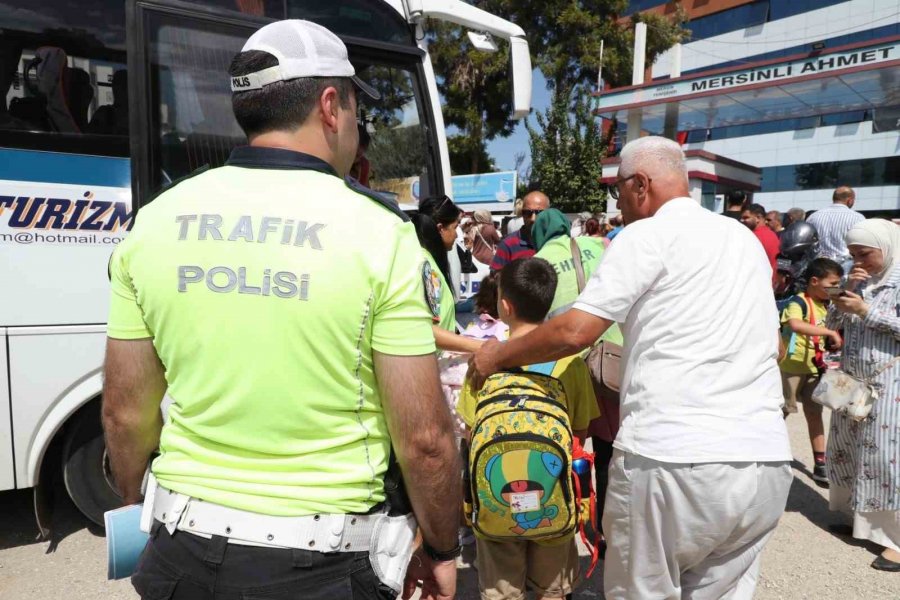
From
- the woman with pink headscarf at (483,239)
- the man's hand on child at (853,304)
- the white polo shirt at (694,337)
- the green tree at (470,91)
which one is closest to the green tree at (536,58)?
the green tree at (470,91)

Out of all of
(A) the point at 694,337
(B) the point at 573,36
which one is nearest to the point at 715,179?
(B) the point at 573,36

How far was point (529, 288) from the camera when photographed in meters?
2.61

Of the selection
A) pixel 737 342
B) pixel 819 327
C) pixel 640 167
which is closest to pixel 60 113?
pixel 640 167

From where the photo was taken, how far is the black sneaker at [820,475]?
4.86m

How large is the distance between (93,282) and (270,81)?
254cm

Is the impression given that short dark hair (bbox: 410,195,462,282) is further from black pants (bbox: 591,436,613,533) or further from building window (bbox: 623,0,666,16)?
building window (bbox: 623,0,666,16)

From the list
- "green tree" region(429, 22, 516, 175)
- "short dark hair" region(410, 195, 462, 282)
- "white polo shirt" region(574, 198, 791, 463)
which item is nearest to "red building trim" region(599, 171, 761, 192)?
"green tree" region(429, 22, 516, 175)

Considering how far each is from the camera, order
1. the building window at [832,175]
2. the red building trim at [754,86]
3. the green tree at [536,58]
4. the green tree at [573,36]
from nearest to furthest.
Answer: the red building trim at [754,86] → the green tree at [536,58] → the green tree at [573,36] → the building window at [832,175]

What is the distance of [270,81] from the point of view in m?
1.34

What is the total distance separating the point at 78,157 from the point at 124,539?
248 centimetres

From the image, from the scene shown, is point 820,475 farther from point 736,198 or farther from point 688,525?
point 688,525

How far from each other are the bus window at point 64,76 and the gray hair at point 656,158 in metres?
2.64

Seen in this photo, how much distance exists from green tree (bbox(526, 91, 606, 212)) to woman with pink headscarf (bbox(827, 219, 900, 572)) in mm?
20963

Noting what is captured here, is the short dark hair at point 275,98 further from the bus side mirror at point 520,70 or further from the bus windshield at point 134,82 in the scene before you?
the bus side mirror at point 520,70
